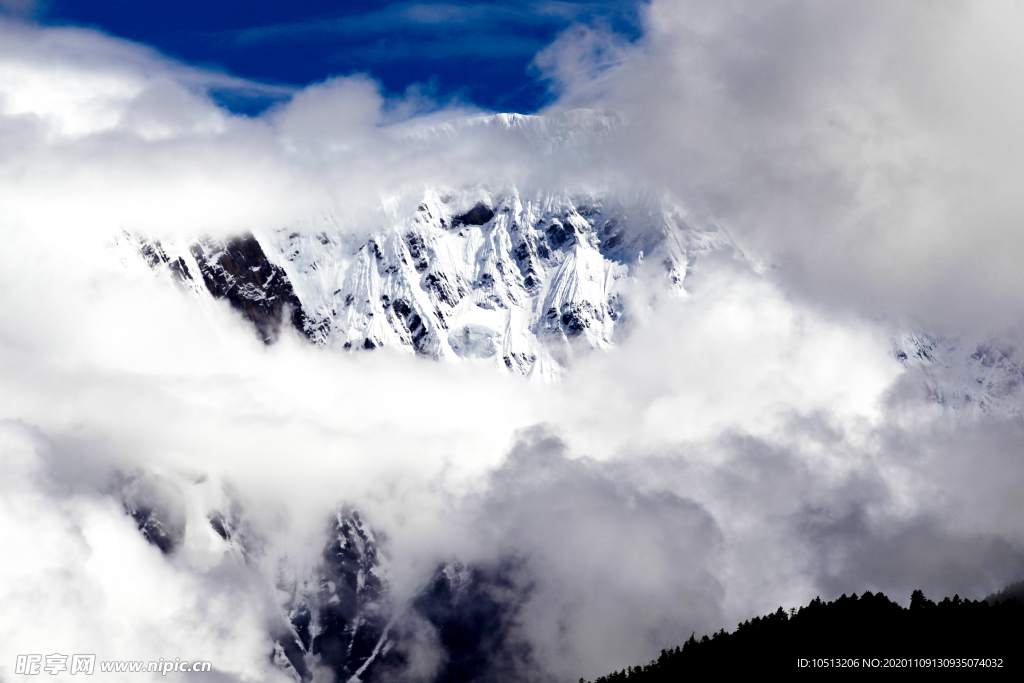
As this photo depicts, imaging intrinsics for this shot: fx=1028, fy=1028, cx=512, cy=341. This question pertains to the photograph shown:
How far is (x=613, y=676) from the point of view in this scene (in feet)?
604

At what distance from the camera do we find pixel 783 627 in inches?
6467

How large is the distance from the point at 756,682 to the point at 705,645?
2351 centimetres

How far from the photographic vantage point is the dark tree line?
465ft

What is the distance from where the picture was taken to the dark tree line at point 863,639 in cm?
14162

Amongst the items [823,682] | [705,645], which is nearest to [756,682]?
[823,682]

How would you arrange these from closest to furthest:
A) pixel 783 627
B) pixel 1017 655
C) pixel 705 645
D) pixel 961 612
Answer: pixel 1017 655, pixel 961 612, pixel 783 627, pixel 705 645

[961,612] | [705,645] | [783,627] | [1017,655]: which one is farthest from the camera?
[705,645]

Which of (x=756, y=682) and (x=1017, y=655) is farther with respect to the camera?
(x=756, y=682)

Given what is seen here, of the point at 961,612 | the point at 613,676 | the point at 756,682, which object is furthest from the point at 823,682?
the point at 613,676

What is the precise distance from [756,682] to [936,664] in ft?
84.6

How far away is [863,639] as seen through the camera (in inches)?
5920

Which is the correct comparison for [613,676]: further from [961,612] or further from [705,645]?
[961,612]

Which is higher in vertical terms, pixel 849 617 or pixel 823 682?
pixel 849 617

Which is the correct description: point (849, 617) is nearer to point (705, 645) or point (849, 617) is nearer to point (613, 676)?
point (705, 645)
